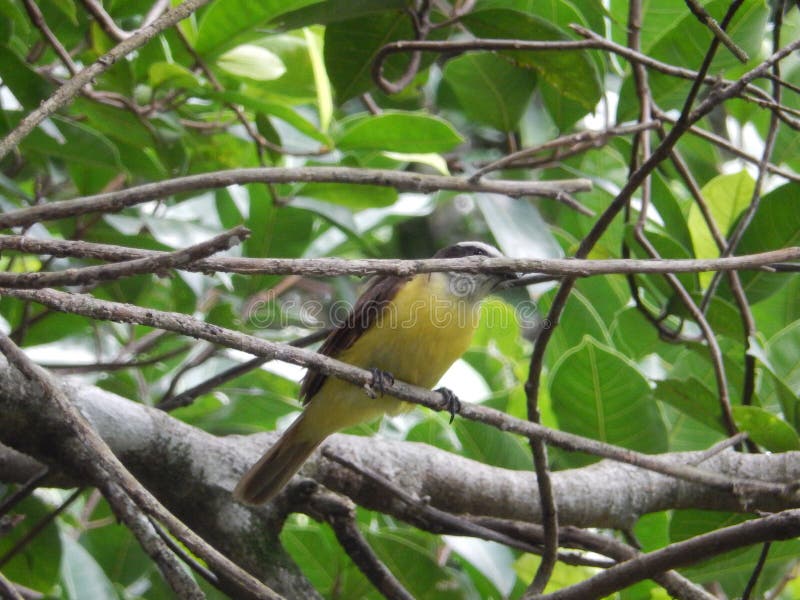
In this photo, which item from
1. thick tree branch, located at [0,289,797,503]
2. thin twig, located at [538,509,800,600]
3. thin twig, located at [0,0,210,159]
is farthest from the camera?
thin twig, located at [0,0,210,159]

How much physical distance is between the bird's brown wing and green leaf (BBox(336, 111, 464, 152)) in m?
0.46

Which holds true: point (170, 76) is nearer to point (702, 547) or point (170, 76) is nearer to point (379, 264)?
point (379, 264)

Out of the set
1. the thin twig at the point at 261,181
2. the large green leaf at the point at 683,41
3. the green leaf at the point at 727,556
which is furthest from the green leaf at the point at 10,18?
the green leaf at the point at 727,556

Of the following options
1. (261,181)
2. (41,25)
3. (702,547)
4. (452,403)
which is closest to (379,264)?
(261,181)

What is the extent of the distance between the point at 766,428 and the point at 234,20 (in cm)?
201

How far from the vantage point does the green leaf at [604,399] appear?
114 inches

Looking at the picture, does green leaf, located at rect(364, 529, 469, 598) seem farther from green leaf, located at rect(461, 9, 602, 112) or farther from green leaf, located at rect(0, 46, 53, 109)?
green leaf, located at rect(0, 46, 53, 109)

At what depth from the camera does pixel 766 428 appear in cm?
269

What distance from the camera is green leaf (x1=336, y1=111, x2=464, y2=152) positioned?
321 cm

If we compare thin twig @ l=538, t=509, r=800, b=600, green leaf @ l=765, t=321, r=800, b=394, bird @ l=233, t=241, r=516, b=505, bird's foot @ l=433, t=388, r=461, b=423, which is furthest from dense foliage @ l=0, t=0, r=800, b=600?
thin twig @ l=538, t=509, r=800, b=600

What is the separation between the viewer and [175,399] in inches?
115

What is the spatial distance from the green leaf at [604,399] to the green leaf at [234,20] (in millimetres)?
1340

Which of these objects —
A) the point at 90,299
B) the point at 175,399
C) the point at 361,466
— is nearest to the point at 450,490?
the point at 361,466

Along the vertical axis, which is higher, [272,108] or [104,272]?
[272,108]
